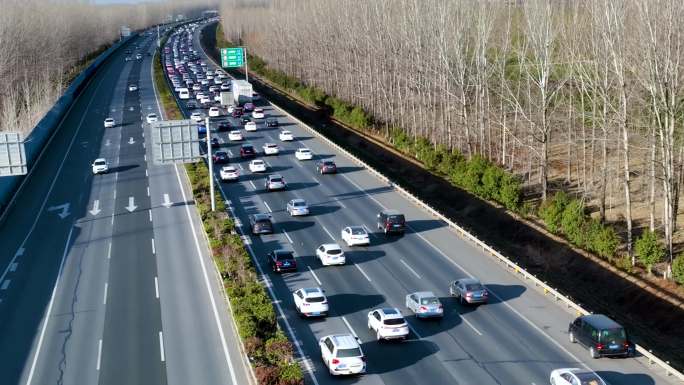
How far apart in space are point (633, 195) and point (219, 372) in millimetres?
41093

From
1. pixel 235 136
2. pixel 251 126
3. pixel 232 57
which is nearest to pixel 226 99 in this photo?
pixel 251 126

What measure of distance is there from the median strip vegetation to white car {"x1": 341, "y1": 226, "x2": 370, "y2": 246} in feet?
22.0

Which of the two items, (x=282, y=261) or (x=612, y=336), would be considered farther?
(x=282, y=261)

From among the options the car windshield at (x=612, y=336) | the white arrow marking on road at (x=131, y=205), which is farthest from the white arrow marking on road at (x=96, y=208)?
the car windshield at (x=612, y=336)

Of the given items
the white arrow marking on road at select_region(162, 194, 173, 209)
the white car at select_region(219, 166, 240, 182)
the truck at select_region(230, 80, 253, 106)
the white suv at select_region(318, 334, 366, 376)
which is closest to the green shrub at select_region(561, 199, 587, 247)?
the white suv at select_region(318, 334, 366, 376)

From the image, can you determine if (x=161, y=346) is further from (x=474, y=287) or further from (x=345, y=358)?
(x=474, y=287)

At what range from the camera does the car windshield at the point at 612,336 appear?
32.6 meters

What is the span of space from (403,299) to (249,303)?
8.37m

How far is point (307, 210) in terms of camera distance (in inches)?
2229

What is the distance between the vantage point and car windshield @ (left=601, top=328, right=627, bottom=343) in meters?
32.6

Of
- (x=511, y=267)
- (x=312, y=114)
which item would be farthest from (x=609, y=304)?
(x=312, y=114)

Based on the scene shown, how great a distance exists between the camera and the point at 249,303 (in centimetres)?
3738

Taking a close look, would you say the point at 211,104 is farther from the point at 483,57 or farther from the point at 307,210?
the point at 307,210

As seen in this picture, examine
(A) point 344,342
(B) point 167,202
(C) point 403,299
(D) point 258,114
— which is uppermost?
(D) point 258,114
